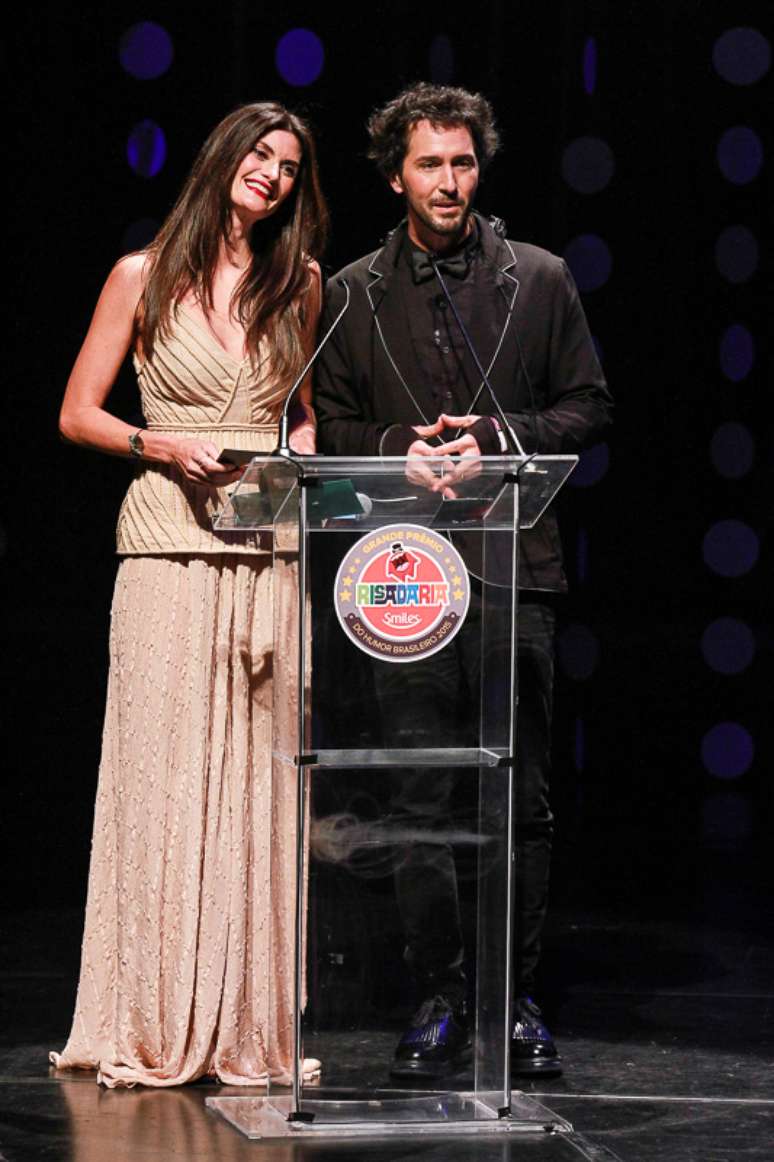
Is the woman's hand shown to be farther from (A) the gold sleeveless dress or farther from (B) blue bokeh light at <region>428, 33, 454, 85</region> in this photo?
(B) blue bokeh light at <region>428, 33, 454, 85</region>

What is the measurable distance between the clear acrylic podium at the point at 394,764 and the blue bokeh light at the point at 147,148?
3.95 meters

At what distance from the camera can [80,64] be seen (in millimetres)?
6410

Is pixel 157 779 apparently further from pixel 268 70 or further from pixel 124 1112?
pixel 268 70

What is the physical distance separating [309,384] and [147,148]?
3.49 m

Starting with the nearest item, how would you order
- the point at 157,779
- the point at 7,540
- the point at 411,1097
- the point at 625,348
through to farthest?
the point at 411,1097 < the point at 157,779 < the point at 625,348 < the point at 7,540

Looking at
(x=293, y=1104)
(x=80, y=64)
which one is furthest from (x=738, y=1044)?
(x=80, y=64)

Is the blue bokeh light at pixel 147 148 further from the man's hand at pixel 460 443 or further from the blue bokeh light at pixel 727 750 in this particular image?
the man's hand at pixel 460 443

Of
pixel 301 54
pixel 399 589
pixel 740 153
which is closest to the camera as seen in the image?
pixel 399 589

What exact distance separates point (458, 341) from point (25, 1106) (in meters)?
1.41

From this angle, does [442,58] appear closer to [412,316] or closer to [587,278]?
[587,278]

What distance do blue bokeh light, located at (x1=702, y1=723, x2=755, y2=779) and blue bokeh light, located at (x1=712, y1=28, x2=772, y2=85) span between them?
88.8 inches

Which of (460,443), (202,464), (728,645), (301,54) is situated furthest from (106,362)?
(728,645)

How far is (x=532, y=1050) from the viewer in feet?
10.1

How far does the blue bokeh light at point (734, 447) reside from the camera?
22.3 ft
